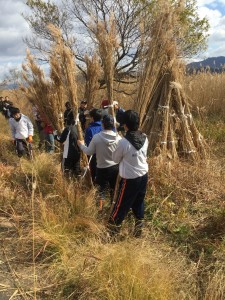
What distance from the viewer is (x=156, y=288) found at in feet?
8.55

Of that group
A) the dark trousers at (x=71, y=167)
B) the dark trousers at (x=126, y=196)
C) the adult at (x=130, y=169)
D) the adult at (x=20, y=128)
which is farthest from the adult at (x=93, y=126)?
the adult at (x=20, y=128)

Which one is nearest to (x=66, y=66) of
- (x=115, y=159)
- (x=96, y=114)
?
(x=96, y=114)

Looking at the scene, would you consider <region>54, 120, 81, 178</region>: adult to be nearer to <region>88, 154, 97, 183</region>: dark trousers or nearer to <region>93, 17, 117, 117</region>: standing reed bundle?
<region>88, 154, 97, 183</region>: dark trousers

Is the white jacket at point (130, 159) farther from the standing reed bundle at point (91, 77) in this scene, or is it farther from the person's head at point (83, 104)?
the person's head at point (83, 104)

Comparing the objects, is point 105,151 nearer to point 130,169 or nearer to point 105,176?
point 105,176

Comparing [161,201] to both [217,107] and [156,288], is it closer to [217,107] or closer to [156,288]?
[156,288]

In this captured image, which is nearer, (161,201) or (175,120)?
(161,201)

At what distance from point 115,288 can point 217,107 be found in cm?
775

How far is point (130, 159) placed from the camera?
3.58 metres

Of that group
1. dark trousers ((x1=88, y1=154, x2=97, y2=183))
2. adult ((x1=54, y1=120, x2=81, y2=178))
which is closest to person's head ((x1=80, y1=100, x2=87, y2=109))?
adult ((x1=54, y1=120, x2=81, y2=178))

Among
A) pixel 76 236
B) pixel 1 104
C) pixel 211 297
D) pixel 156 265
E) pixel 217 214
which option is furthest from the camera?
pixel 1 104

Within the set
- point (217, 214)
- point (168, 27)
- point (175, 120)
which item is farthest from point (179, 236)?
point (168, 27)

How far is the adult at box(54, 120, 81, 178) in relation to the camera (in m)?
4.89

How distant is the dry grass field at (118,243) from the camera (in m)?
2.76
